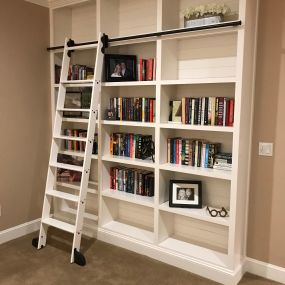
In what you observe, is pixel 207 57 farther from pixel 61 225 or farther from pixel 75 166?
pixel 61 225

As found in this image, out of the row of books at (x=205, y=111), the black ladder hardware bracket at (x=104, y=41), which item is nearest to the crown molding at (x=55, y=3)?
the black ladder hardware bracket at (x=104, y=41)

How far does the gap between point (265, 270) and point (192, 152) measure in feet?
3.70

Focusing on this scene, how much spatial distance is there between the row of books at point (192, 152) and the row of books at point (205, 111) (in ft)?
0.60

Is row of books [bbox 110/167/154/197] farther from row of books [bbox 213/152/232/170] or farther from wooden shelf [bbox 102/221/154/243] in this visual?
row of books [bbox 213/152/232/170]

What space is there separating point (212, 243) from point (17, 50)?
2.65 meters

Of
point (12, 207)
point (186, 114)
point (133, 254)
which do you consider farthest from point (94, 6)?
point (133, 254)

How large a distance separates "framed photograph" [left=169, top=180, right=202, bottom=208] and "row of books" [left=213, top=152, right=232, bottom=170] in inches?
11.7

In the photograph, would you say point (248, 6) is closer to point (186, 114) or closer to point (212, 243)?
point (186, 114)

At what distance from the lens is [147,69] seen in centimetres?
284

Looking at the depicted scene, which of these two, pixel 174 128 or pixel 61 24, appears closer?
pixel 174 128

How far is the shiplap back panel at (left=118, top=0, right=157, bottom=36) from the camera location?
2.89m

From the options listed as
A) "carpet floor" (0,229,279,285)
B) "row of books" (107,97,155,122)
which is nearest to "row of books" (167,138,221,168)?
"row of books" (107,97,155,122)

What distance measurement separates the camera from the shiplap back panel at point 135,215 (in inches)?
124

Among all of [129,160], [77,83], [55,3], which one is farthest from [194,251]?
[55,3]
